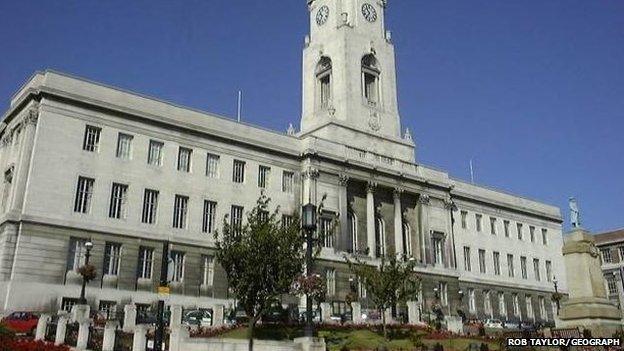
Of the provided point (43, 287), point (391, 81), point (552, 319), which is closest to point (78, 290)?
point (43, 287)

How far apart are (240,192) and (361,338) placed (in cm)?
2090

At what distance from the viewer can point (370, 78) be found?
66312 millimetres

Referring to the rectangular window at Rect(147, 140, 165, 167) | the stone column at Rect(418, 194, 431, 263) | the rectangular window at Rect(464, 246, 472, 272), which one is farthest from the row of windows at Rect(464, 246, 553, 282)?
the rectangular window at Rect(147, 140, 165, 167)

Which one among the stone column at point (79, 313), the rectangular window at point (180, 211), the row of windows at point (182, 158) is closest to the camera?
the stone column at point (79, 313)

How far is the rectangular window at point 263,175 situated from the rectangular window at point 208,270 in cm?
826

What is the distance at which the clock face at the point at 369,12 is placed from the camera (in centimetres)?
6781

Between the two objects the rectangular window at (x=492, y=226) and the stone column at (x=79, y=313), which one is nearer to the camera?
the stone column at (x=79, y=313)

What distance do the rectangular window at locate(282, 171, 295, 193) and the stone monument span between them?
27976 millimetres

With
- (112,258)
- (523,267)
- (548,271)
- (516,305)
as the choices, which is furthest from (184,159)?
(548,271)

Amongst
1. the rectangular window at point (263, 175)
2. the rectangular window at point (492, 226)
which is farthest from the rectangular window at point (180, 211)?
the rectangular window at point (492, 226)

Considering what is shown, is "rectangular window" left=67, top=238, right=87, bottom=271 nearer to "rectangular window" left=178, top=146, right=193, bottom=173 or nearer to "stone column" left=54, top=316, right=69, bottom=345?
"rectangular window" left=178, top=146, right=193, bottom=173

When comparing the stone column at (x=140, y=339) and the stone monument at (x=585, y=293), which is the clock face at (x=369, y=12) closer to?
the stone monument at (x=585, y=293)

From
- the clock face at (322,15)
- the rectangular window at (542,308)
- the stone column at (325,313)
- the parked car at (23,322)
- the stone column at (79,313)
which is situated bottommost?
the parked car at (23,322)

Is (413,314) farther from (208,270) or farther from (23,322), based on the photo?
(23,322)
